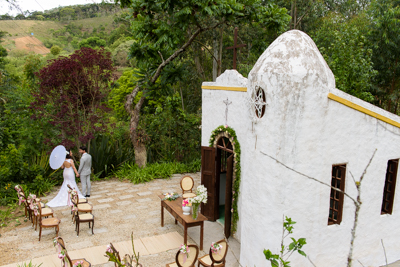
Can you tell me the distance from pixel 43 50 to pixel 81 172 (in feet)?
169

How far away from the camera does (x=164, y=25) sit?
1017 centimetres

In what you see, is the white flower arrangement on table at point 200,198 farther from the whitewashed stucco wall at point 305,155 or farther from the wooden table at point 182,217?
the whitewashed stucco wall at point 305,155

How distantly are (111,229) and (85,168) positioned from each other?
8.27 ft

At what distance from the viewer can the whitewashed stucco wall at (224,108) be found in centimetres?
682

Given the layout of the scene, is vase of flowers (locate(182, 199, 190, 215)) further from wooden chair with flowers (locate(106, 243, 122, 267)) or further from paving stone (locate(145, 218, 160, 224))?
wooden chair with flowers (locate(106, 243, 122, 267))

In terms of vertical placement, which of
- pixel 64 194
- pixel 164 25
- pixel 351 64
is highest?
pixel 164 25

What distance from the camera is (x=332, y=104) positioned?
5043 millimetres

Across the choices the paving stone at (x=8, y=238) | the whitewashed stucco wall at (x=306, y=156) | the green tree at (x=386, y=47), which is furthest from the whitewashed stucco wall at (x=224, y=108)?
the green tree at (x=386, y=47)

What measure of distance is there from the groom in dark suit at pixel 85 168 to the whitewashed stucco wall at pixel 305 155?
534cm

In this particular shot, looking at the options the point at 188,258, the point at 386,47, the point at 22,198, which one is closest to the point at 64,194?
the point at 22,198

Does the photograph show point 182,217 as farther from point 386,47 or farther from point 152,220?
point 386,47

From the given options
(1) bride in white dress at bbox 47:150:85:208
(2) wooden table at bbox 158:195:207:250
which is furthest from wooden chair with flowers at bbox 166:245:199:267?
(1) bride in white dress at bbox 47:150:85:208

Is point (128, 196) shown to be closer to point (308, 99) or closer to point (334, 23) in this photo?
point (308, 99)

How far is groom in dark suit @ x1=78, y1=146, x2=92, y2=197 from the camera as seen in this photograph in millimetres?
9055
